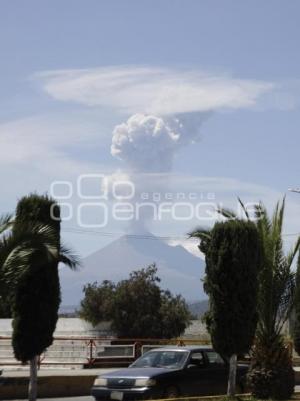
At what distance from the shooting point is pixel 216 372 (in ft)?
67.2

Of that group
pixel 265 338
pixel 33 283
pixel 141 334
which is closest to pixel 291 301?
pixel 265 338

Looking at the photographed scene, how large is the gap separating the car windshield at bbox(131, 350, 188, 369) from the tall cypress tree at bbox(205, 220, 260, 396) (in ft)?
3.75

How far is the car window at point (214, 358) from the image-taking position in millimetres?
20562

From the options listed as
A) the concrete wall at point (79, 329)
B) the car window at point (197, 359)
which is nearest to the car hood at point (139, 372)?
the car window at point (197, 359)

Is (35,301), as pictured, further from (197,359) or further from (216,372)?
(216,372)

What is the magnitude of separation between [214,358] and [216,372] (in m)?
0.37

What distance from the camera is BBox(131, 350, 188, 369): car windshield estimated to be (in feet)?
65.4

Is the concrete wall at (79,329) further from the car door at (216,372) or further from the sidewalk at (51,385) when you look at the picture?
the car door at (216,372)

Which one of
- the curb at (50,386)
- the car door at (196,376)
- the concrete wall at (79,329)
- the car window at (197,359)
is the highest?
the concrete wall at (79,329)

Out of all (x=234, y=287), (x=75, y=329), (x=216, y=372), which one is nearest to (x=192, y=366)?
(x=216, y=372)

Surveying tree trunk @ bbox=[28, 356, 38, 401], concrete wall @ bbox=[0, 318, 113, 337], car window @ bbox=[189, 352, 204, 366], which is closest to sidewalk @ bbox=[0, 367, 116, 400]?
tree trunk @ bbox=[28, 356, 38, 401]

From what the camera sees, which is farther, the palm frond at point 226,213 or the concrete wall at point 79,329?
the concrete wall at point 79,329

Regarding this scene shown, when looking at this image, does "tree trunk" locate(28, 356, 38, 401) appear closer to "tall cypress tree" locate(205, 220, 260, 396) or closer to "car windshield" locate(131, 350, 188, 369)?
"car windshield" locate(131, 350, 188, 369)

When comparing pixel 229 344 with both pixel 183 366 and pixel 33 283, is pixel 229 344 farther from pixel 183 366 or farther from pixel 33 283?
pixel 33 283
